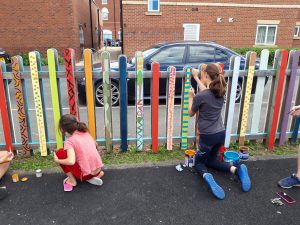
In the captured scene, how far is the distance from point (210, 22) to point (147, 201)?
16.1 meters

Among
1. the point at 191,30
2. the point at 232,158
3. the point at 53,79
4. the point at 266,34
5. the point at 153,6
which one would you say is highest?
the point at 153,6

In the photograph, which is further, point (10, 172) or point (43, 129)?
point (43, 129)

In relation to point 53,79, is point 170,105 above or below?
below

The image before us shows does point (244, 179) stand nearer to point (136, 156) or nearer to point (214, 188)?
point (214, 188)

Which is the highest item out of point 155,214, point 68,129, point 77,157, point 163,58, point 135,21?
point 135,21

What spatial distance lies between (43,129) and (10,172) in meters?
0.69

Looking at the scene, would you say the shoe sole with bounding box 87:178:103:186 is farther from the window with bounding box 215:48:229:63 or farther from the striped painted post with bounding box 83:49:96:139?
the window with bounding box 215:48:229:63

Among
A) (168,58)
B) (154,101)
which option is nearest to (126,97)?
(154,101)

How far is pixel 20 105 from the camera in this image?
3.47m

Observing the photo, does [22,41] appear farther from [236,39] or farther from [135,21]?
[236,39]

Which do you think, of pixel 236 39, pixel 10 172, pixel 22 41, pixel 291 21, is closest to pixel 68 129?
pixel 10 172

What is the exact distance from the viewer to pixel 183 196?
114 inches

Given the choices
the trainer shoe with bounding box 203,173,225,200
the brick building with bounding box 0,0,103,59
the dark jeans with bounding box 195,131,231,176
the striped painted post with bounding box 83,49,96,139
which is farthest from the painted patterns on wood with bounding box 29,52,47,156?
the brick building with bounding box 0,0,103,59

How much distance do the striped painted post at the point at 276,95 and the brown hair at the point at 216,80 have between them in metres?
1.38
